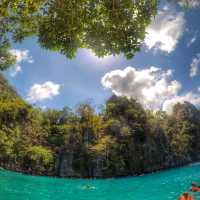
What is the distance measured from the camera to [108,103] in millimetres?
76438

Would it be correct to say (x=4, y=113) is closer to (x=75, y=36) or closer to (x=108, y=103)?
(x=108, y=103)

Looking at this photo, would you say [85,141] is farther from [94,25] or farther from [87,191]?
[94,25]

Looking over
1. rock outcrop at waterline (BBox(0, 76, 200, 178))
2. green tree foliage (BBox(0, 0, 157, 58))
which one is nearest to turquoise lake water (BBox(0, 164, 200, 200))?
green tree foliage (BBox(0, 0, 157, 58))

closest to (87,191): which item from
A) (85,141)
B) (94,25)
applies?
(94,25)

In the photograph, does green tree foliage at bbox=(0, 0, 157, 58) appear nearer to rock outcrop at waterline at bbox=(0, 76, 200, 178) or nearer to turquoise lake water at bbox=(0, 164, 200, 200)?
turquoise lake water at bbox=(0, 164, 200, 200)

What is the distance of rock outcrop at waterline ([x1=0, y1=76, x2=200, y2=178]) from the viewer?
58875 mm

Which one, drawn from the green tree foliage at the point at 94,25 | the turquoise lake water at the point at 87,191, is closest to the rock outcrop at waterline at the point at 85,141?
the turquoise lake water at the point at 87,191

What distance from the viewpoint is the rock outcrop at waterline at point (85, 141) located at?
5888 cm

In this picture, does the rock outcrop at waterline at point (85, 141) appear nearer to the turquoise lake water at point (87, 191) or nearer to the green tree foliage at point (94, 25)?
the turquoise lake water at point (87, 191)

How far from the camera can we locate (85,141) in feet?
206

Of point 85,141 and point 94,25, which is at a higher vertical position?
point 85,141

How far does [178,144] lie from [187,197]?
8528 centimetres

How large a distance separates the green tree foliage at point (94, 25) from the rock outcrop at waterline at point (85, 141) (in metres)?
52.4

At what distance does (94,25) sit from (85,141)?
5697 cm
